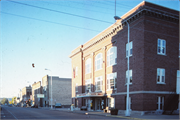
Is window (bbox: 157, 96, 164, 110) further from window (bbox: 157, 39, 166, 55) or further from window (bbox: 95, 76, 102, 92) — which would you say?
window (bbox: 95, 76, 102, 92)

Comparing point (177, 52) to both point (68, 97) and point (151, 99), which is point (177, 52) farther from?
point (68, 97)

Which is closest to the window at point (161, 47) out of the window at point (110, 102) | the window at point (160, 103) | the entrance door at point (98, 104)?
the window at point (160, 103)

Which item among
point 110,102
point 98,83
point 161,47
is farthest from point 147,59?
point 98,83

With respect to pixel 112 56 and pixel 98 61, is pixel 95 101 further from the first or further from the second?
pixel 112 56

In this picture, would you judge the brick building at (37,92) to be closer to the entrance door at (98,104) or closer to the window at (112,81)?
the entrance door at (98,104)

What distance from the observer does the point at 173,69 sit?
28.8 m

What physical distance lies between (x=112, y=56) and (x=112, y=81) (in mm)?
4291

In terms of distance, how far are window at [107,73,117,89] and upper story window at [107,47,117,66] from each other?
2.02 metres

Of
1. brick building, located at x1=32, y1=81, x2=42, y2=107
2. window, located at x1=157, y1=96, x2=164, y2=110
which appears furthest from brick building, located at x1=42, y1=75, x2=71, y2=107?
window, located at x1=157, y1=96, x2=164, y2=110

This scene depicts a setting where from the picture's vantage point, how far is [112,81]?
3441 centimetres

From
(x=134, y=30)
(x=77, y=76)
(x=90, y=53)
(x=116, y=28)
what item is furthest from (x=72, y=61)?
(x=134, y=30)

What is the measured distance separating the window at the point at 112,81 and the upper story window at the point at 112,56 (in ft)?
6.64

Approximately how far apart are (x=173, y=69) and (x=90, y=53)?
18439 millimetres

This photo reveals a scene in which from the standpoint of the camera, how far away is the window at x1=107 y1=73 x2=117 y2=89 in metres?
33.5
